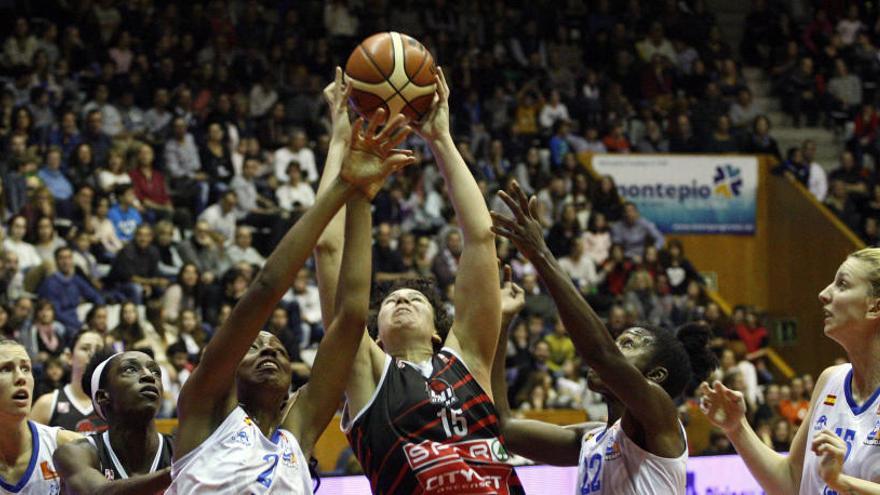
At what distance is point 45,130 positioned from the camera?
14.2 m

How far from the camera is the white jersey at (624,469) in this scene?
450 cm

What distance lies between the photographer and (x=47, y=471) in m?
5.37

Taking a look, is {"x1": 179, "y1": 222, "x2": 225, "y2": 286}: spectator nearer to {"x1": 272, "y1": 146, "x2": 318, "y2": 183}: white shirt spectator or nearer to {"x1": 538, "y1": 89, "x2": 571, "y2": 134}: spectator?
{"x1": 272, "y1": 146, "x2": 318, "y2": 183}: white shirt spectator

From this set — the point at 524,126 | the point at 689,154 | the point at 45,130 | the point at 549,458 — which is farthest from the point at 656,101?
the point at 549,458

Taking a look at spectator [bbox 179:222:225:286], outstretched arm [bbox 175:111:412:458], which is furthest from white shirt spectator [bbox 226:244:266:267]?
outstretched arm [bbox 175:111:412:458]

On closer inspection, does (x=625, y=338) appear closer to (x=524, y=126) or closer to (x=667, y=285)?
(x=667, y=285)

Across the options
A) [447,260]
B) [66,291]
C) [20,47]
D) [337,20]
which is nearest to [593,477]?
[66,291]

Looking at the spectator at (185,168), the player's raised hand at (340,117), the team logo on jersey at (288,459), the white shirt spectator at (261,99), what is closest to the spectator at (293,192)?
the spectator at (185,168)

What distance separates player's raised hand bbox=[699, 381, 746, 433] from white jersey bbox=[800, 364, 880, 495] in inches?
10.9

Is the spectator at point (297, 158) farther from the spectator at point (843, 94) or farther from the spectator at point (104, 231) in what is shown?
the spectator at point (843, 94)

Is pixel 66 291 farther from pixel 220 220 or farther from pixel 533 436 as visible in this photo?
pixel 533 436

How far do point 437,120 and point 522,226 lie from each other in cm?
70

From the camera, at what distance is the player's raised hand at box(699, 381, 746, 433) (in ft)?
16.0

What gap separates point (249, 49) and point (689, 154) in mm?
6471
